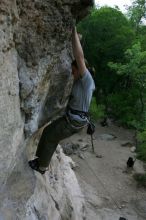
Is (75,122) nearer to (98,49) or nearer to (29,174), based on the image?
(29,174)

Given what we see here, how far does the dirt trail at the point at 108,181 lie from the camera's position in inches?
553

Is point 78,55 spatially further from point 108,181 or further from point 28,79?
point 108,181

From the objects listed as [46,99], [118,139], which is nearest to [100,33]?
[118,139]

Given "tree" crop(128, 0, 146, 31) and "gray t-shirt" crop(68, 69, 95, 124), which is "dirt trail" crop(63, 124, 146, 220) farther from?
"tree" crop(128, 0, 146, 31)

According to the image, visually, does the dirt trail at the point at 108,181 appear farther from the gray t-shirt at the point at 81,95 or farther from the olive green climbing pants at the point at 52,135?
the gray t-shirt at the point at 81,95

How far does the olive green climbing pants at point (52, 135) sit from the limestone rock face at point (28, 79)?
304mm

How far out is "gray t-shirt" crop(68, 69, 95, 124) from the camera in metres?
7.27

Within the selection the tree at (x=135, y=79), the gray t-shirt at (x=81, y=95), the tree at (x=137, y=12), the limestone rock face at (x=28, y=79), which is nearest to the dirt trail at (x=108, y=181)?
the tree at (x=135, y=79)

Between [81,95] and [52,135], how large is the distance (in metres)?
0.99

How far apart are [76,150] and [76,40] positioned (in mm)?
14896

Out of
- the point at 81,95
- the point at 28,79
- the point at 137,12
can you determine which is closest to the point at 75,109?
the point at 81,95

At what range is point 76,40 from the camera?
7.11 m

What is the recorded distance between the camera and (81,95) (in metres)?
7.38

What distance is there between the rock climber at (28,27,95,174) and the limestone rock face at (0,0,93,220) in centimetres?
26
